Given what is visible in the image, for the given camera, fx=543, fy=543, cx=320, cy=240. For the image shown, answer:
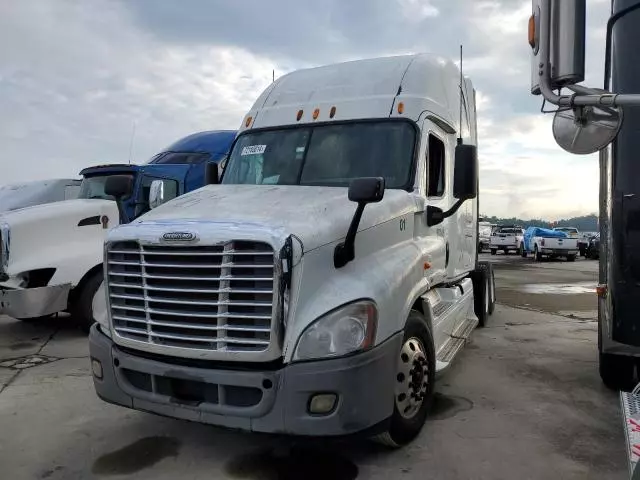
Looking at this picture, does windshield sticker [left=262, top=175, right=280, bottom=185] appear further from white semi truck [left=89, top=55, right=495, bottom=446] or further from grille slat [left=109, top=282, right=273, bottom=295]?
grille slat [left=109, top=282, right=273, bottom=295]

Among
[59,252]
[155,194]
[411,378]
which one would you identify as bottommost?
[411,378]

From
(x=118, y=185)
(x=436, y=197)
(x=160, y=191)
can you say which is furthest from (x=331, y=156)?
(x=160, y=191)

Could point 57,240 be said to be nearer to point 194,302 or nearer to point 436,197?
point 194,302

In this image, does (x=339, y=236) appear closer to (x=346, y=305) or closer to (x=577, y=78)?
(x=346, y=305)

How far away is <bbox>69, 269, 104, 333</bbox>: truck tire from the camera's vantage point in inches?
303

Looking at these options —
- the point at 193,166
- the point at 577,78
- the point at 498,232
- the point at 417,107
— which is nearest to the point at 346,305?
the point at 577,78

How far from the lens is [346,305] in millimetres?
3312

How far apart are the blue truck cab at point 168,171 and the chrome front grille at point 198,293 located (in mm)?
4946

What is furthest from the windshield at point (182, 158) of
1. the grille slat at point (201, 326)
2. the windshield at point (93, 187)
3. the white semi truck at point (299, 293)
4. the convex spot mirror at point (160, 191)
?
the grille slat at point (201, 326)

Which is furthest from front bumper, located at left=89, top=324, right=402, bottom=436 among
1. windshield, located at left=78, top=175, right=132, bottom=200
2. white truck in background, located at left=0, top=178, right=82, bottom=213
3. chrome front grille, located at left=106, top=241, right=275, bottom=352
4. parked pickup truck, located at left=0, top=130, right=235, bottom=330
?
white truck in background, located at left=0, top=178, right=82, bottom=213

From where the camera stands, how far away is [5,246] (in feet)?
24.1

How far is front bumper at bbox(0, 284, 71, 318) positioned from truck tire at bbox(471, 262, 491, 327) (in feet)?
19.9

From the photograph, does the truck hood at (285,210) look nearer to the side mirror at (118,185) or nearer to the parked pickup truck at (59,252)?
the side mirror at (118,185)

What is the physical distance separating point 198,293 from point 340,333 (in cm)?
94
